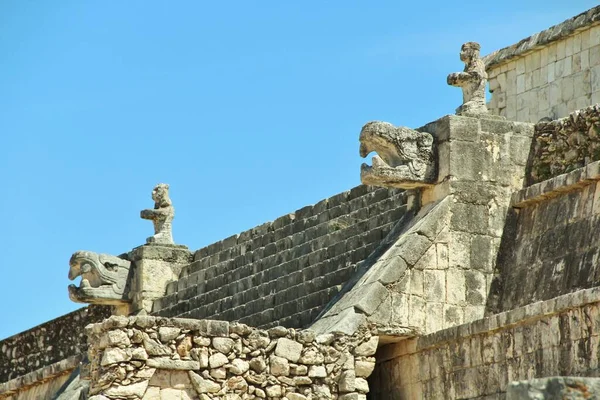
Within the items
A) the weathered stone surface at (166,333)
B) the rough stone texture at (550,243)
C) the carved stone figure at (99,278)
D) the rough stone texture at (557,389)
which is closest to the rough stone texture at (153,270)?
the carved stone figure at (99,278)

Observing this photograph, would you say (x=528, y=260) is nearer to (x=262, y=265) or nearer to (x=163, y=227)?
(x=262, y=265)

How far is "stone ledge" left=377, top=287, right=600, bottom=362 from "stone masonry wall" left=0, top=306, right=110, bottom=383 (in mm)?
6850

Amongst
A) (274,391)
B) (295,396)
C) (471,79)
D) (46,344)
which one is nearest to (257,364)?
(274,391)

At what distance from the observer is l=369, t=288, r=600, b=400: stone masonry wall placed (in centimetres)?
1167

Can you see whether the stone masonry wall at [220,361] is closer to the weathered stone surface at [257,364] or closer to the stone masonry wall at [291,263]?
the weathered stone surface at [257,364]

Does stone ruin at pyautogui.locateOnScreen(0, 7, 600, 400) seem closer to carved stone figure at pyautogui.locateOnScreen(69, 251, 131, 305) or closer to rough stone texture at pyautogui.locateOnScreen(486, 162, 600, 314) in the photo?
rough stone texture at pyautogui.locateOnScreen(486, 162, 600, 314)

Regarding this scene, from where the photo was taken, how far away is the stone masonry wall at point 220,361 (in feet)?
42.5

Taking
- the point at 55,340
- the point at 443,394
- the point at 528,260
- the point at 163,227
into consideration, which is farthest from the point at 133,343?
the point at 55,340

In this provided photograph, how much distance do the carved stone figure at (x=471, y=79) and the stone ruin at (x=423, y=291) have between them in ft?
0.05

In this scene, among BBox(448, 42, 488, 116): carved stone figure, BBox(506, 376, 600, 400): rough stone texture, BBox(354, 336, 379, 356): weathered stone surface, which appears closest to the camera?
BBox(506, 376, 600, 400): rough stone texture

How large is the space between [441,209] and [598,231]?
1682mm

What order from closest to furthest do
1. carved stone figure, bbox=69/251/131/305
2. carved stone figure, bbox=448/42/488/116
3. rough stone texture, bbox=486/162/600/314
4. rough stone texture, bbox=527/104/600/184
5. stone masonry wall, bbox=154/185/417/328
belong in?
rough stone texture, bbox=486/162/600/314, rough stone texture, bbox=527/104/600/184, carved stone figure, bbox=448/42/488/116, stone masonry wall, bbox=154/185/417/328, carved stone figure, bbox=69/251/131/305

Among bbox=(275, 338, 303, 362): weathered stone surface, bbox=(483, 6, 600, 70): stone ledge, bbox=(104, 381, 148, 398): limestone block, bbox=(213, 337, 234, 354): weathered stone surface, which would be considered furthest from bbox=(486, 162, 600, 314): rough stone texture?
bbox=(483, 6, 600, 70): stone ledge

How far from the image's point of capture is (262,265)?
1675 cm
